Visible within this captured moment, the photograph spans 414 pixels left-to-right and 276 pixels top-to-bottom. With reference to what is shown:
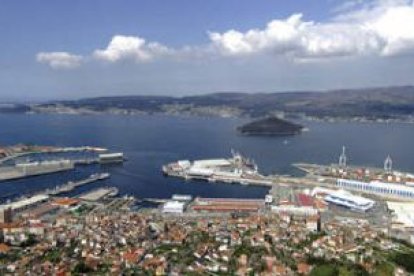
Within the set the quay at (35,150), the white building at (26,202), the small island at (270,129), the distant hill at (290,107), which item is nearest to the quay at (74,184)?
the white building at (26,202)

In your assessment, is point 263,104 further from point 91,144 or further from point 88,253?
point 88,253

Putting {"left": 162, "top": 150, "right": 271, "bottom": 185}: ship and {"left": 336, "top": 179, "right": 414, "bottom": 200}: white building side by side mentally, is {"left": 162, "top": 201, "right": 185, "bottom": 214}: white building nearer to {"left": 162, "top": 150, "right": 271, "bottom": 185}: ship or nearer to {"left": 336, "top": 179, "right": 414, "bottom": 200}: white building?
{"left": 162, "top": 150, "right": 271, "bottom": 185}: ship

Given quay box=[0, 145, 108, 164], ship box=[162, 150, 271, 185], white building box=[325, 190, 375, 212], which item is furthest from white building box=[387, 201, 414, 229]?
quay box=[0, 145, 108, 164]

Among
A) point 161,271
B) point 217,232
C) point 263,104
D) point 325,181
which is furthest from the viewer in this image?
point 263,104

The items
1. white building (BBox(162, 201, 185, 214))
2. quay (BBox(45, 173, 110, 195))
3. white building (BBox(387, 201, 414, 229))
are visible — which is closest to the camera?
white building (BBox(387, 201, 414, 229))

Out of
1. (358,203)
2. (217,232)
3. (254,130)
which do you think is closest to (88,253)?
(217,232)

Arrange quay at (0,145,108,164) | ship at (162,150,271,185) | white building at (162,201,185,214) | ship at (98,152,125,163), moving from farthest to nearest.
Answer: quay at (0,145,108,164), ship at (98,152,125,163), ship at (162,150,271,185), white building at (162,201,185,214)

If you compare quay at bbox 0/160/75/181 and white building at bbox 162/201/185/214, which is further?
quay at bbox 0/160/75/181

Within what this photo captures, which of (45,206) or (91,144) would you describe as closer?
(45,206)
